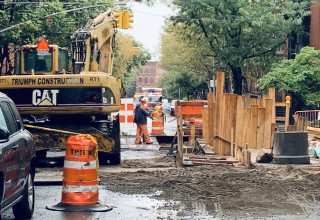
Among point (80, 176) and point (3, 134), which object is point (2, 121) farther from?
point (80, 176)

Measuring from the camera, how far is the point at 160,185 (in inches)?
576

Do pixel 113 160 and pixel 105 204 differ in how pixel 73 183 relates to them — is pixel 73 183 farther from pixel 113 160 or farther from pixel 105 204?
pixel 113 160

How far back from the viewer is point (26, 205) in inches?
422

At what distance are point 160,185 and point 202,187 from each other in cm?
82

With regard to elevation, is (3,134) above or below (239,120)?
above

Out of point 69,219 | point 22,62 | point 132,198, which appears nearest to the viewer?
point 69,219

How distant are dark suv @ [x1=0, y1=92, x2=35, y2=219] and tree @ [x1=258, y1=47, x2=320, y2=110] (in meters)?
32.0

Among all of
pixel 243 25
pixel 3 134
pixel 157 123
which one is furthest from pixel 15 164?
pixel 243 25

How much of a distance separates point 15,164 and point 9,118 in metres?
0.87

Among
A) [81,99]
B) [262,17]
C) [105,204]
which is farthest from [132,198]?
[262,17]

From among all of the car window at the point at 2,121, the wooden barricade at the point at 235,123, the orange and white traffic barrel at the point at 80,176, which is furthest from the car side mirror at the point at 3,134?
the wooden barricade at the point at 235,123

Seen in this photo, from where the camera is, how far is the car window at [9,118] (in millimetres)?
10242

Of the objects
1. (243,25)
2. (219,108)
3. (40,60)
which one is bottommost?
(219,108)

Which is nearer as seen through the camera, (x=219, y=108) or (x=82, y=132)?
(x=82, y=132)
